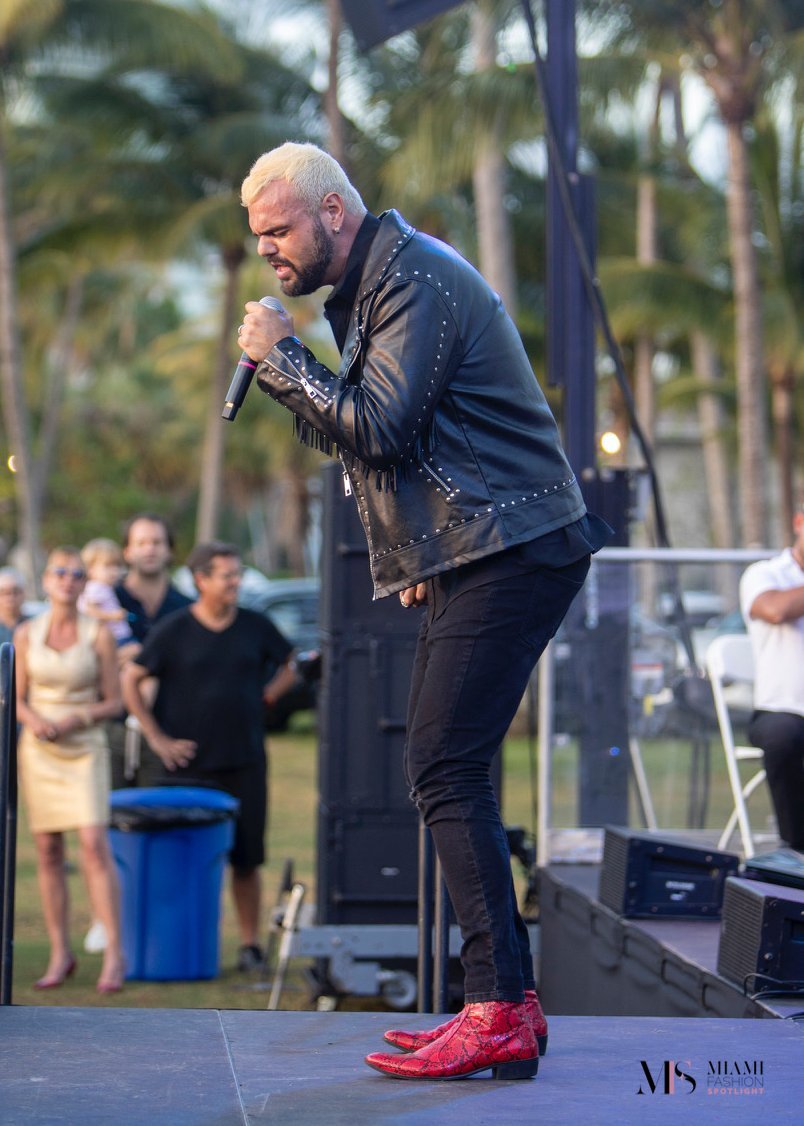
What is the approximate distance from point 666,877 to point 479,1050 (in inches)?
102

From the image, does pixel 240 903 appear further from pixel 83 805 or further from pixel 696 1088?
pixel 696 1088

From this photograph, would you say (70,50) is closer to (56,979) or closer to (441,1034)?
(56,979)

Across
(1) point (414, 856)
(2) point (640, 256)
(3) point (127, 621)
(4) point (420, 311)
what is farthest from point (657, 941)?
(2) point (640, 256)

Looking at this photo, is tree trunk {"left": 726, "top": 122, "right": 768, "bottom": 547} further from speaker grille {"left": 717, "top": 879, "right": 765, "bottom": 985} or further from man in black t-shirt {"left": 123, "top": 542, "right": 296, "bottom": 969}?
speaker grille {"left": 717, "top": 879, "right": 765, "bottom": 985}

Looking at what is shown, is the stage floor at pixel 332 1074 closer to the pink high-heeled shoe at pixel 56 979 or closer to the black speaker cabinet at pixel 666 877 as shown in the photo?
the black speaker cabinet at pixel 666 877

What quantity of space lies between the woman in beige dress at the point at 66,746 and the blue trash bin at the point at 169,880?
18 centimetres

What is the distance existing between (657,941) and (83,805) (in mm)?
3005

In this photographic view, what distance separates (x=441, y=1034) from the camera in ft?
11.4

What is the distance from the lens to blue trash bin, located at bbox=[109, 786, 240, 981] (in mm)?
7480

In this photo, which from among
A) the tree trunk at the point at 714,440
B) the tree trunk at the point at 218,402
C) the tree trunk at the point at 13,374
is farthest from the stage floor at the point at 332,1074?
the tree trunk at the point at 714,440

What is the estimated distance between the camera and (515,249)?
28312 mm

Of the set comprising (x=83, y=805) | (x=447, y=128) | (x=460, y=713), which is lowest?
(x=83, y=805)

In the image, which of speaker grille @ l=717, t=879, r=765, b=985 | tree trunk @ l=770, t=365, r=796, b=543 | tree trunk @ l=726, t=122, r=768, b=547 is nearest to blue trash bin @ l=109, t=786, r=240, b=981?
speaker grille @ l=717, t=879, r=765, b=985

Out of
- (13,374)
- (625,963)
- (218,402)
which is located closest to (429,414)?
(625,963)
